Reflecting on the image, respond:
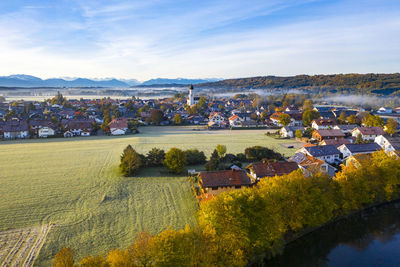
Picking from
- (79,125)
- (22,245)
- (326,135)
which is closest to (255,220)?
(22,245)

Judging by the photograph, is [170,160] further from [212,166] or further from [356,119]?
[356,119]

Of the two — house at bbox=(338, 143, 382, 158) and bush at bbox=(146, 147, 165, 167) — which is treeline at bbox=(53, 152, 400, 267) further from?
bush at bbox=(146, 147, 165, 167)

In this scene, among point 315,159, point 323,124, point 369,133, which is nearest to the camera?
point 315,159

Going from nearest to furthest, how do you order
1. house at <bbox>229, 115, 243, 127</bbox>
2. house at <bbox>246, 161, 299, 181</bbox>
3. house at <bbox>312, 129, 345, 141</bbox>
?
house at <bbox>246, 161, 299, 181</bbox>, house at <bbox>312, 129, 345, 141</bbox>, house at <bbox>229, 115, 243, 127</bbox>

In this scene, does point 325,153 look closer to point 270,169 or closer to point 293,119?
point 270,169

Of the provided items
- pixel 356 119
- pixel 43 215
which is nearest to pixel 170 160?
pixel 43 215

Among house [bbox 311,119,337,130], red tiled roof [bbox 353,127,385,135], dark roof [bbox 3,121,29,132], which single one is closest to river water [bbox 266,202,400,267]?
red tiled roof [bbox 353,127,385,135]
